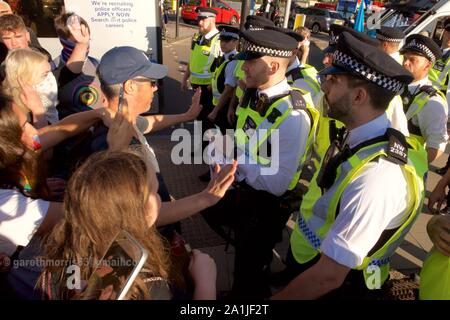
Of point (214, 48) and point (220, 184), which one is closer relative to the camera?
point (220, 184)

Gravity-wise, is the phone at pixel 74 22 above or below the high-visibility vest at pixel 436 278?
above

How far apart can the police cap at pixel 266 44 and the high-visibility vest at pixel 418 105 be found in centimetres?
162

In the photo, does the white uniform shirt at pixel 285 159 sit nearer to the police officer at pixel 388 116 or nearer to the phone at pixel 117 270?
the police officer at pixel 388 116

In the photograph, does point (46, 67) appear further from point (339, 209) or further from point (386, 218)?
point (386, 218)

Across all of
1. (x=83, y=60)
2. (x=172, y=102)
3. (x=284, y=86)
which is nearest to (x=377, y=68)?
(x=284, y=86)

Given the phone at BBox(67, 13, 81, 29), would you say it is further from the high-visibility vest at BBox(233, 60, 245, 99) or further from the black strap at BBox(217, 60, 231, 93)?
the black strap at BBox(217, 60, 231, 93)

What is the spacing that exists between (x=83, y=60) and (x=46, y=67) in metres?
0.54

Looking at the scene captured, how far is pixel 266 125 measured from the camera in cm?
242

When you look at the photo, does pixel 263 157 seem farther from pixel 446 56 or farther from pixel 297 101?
pixel 446 56

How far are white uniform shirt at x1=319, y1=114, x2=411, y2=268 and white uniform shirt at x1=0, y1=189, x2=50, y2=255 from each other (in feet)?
4.57

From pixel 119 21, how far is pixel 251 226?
4594 mm

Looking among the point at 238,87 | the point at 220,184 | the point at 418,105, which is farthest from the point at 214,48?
the point at 220,184

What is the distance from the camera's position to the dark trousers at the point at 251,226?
8.17 feet

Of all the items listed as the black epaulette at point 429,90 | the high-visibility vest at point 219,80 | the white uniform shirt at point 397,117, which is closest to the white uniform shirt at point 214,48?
the high-visibility vest at point 219,80
